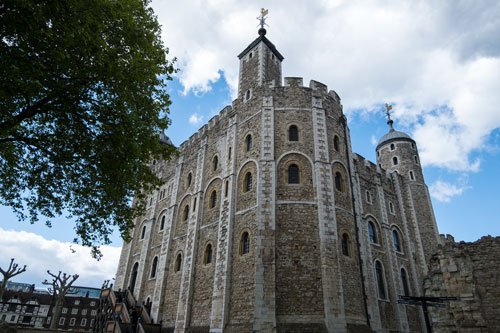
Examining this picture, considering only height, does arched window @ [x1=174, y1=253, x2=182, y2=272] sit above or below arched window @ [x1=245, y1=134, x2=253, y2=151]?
below

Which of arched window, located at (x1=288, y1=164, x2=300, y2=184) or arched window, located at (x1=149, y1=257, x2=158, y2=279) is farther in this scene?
arched window, located at (x1=149, y1=257, x2=158, y2=279)

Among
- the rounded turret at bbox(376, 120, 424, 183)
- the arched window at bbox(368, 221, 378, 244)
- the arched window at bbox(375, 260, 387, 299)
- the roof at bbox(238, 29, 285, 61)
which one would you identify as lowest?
the arched window at bbox(375, 260, 387, 299)

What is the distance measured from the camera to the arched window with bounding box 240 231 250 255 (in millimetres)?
16328

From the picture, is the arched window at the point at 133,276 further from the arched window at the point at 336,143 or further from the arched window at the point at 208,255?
the arched window at the point at 336,143

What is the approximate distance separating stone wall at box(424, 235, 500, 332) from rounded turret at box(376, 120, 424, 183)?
17864 mm

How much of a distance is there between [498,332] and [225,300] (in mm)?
10673

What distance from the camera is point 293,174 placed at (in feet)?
57.4

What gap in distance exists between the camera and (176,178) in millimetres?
25344

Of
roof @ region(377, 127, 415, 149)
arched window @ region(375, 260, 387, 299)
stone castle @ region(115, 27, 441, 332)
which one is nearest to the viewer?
stone castle @ region(115, 27, 441, 332)

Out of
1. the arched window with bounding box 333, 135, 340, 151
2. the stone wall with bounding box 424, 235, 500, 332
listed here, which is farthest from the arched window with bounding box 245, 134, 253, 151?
the stone wall with bounding box 424, 235, 500, 332

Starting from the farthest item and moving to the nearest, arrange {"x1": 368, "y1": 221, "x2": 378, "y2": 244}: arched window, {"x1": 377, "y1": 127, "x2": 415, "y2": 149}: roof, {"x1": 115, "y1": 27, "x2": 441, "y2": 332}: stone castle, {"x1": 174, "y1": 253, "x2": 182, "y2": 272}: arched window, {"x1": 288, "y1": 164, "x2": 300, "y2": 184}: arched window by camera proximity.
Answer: {"x1": 377, "y1": 127, "x2": 415, "y2": 149}: roof, {"x1": 368, "y1": 221, "x2": 378, "y2": 244}: arched window, {"x1": 174, "y1": 253, "x2": 182, "y2": 272}: arched window, {"x1": 288, "y1": 164, "x2": 300, "y2": 184}: arched window, {"x1": 115, "y1": 27, "x2": 441, "y2": 332}: stone castle

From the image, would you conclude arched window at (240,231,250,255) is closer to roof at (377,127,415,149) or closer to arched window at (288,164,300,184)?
arched window at (288,164,300,184)

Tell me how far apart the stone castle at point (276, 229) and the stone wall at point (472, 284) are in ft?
14.1

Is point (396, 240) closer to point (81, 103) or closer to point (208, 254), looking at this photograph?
point (208, 254)
